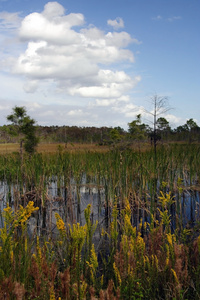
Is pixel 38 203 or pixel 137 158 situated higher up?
pixel 137 158

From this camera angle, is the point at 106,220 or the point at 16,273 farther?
the point at 106,220

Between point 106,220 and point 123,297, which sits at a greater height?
point 123,297

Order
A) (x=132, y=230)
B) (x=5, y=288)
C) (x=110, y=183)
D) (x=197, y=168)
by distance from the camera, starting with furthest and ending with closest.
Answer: (x=197, y=168), (x=110, y=183), (x=132, y=230), (x=5, y=288)

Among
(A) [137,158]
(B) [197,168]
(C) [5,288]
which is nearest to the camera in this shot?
(C) [5,288]

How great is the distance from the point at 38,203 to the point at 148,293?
5271mm

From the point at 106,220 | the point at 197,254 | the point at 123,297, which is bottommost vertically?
the point at 106,220

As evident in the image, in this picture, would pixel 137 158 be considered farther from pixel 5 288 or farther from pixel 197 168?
pixel 5 288

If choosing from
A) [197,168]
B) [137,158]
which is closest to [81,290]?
[137,158]

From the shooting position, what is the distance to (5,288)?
5.42 feet

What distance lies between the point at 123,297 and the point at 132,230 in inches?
25.4

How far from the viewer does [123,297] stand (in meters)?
2.37

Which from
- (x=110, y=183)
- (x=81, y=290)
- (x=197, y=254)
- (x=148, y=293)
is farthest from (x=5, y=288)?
(x=110, y=183)

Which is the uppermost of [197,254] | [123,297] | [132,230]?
[132,230]

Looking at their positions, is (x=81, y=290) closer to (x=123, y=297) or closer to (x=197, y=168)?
Answer: (x=123, y=297)
